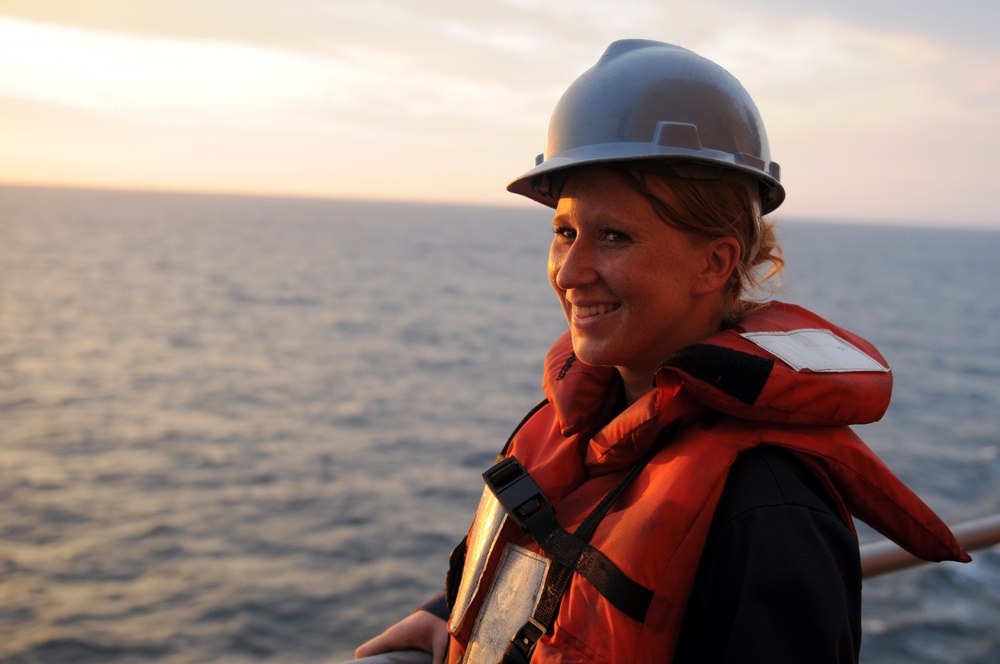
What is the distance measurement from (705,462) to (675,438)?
0.54 feet

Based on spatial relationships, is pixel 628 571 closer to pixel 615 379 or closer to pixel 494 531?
pixel 494 531

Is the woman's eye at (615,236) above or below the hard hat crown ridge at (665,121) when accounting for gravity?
below

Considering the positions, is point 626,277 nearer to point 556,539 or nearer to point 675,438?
point 675,438

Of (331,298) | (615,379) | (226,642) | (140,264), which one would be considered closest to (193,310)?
(331,298)

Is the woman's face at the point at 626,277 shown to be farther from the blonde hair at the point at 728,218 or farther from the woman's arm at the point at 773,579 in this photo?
the woman's arm at the point at 773,579

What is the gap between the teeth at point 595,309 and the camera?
2.06 m

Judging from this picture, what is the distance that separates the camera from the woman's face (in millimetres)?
1994

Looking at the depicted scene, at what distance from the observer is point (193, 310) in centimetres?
4284

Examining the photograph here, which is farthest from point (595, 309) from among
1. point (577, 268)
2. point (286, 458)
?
point (286, 458)

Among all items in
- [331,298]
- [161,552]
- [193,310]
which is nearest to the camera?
[161,552]

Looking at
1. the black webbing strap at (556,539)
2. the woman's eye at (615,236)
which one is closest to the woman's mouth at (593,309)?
the woman's eye at (615,236)

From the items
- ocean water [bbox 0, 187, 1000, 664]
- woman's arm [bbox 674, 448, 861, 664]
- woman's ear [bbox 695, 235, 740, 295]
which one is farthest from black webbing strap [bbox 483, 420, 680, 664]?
ocean water [bbox 0, 187, 1000, 664]

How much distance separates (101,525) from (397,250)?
7321 centimetres

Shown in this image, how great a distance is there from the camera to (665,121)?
2.04 metres
